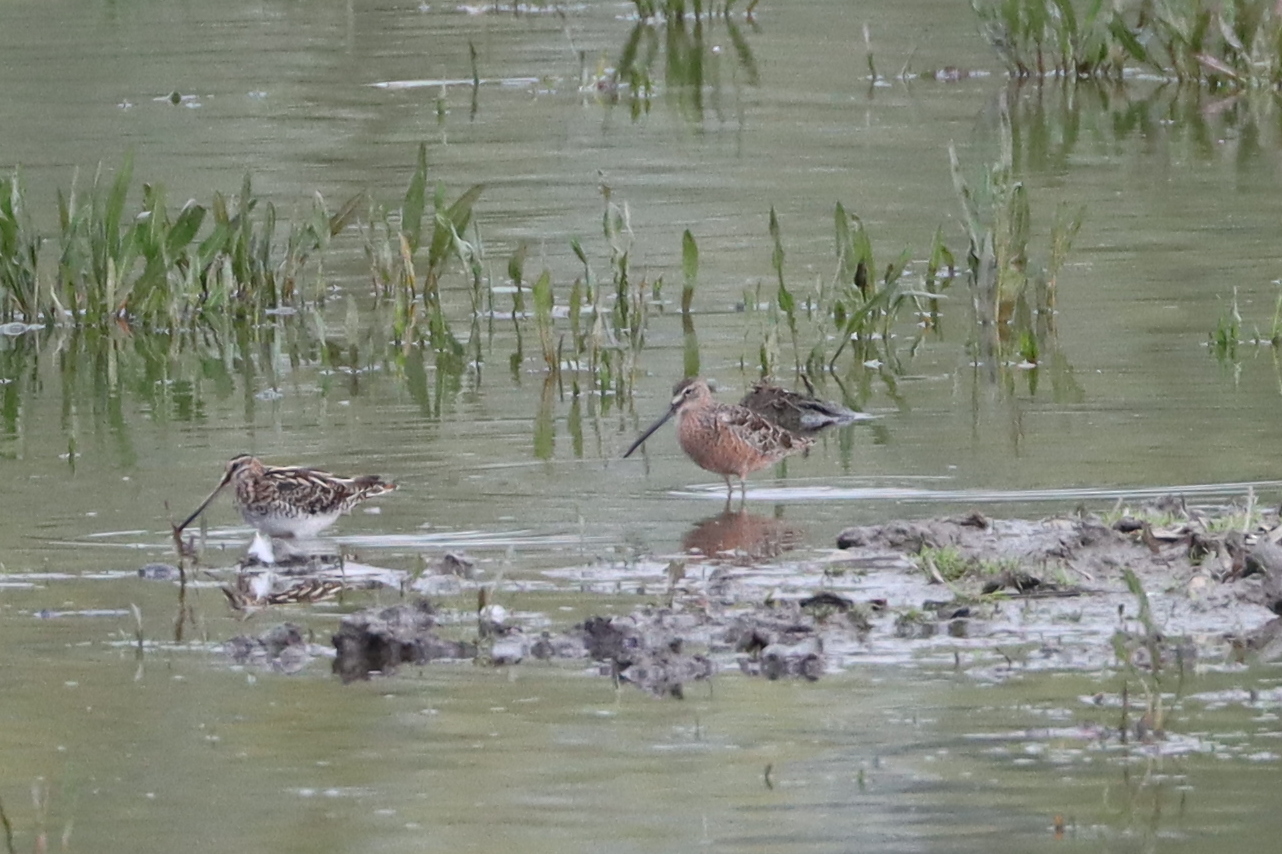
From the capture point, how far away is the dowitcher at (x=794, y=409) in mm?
10883

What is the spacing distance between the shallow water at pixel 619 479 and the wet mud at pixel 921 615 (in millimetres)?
112

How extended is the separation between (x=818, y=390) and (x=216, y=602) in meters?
4.47

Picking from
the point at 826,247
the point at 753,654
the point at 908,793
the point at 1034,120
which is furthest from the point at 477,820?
the point at 1034,120

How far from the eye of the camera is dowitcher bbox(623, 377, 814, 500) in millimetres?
9758

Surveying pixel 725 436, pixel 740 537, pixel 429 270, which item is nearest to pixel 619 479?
pixel 725 436

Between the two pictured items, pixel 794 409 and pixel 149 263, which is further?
pixel 149 263

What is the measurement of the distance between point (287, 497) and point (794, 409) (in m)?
2.85

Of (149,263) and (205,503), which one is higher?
(149,263)

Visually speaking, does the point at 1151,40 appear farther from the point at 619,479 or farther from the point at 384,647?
the point at 384,647

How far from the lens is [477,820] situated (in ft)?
18.8

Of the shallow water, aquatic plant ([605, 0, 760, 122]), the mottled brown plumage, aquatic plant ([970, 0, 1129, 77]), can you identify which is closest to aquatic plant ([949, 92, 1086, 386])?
the shallow water

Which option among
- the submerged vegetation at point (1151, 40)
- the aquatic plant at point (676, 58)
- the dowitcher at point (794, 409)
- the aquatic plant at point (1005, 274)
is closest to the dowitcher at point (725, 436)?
the dowitcher at point (794, 409)

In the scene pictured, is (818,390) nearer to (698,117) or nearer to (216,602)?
(216,602)

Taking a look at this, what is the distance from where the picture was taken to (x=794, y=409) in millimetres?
10930
